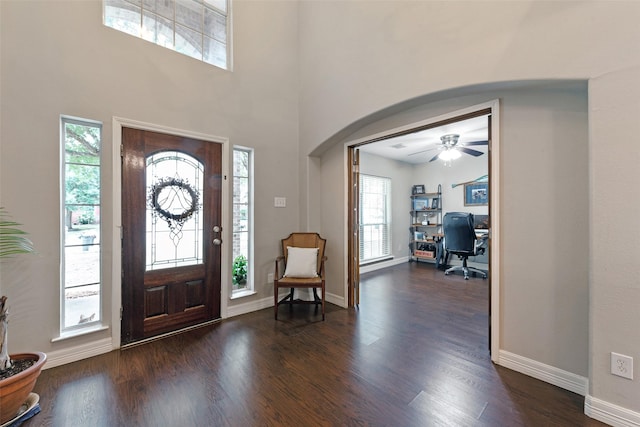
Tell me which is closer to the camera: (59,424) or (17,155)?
(59,424)

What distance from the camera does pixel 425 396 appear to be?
5.93 ft

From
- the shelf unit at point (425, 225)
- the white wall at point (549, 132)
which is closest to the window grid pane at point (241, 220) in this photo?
the white wall at point (549, 132)

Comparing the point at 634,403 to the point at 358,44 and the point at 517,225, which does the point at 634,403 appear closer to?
the point at 517,225

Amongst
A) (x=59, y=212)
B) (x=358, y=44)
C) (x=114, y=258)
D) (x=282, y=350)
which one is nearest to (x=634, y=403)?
(x=282, y=350)

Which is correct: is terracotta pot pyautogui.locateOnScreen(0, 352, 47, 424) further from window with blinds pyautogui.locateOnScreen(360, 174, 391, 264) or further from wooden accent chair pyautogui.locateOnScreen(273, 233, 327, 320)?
window with blinds pyautogui.locateOnScreen(360, 174, 391, 264)

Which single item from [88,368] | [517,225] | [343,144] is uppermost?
[343,144]

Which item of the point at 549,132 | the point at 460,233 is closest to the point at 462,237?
the point at 460,233

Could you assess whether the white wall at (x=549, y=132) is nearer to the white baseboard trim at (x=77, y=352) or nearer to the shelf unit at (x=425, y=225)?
the white baseboard trim at (x=77, y=352)

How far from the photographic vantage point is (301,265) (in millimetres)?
3275

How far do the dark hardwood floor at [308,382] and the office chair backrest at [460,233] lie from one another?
2.29m

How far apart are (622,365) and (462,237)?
370 centimetres

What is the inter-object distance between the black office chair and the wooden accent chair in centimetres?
302

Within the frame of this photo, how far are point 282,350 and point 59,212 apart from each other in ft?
7.53

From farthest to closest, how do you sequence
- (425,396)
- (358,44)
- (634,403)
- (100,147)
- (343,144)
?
(343,144) < (358,44) < (100,147) < (425,396) < (634,403)
